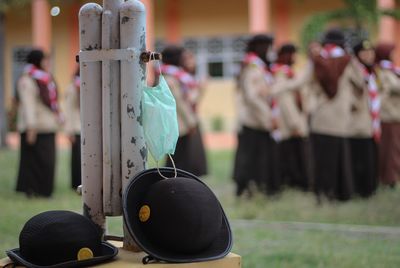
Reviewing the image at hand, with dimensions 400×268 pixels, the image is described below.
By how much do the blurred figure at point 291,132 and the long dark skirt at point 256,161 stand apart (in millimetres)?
982

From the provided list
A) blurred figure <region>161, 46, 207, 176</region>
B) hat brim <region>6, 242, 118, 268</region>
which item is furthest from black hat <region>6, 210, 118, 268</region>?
blurred figure <region>161, 46, 207, 176</region>

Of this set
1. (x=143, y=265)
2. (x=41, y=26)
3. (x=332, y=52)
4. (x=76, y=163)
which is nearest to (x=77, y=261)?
(x=143, y=265)

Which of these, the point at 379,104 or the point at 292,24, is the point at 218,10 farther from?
the point at 379,104

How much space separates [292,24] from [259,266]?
16640 mm

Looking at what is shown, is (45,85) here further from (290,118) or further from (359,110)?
(359,110)

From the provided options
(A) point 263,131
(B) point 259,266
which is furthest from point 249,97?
(B) point 259,266

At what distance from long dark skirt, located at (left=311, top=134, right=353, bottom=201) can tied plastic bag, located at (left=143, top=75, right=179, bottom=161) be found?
5.30m

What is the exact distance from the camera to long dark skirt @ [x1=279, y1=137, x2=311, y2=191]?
32.9 ft

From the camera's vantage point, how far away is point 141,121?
3.33 metres

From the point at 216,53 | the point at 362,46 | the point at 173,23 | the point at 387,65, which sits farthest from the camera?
the point at 216,53

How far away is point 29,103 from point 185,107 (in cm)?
177

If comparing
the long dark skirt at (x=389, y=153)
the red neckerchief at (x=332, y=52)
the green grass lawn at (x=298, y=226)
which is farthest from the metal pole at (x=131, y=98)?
the long dark skirt at (x=389, y=153)

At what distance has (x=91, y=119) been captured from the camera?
339 centimetres

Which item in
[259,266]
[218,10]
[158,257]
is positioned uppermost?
[218,10]
